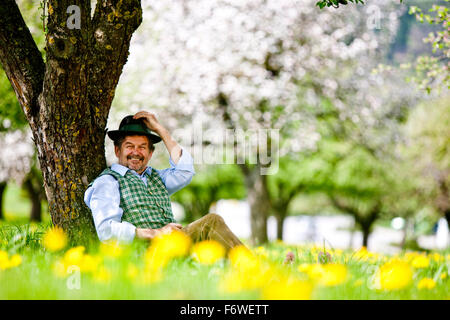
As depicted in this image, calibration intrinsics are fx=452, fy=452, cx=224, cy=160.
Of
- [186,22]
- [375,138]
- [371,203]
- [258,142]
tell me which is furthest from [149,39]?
[371,203]

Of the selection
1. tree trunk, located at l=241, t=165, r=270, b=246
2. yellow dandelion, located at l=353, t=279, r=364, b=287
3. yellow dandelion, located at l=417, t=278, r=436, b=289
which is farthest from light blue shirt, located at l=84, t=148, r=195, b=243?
tree trunk, located at l=241, t=165, r=270, b=246

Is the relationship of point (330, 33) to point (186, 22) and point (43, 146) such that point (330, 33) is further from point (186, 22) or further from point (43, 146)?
point (43, 146)

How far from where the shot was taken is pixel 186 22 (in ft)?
39.2

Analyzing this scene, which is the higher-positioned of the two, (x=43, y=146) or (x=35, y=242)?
(x=43, y=146)

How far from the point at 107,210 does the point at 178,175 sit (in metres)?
1.00

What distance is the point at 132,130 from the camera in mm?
4438

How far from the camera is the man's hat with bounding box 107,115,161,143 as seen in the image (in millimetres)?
4445

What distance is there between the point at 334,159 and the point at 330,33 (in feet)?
24.2

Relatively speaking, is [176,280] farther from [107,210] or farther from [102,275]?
[107,210]

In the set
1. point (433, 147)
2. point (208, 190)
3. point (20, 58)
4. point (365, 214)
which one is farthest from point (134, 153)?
point (365, 214)

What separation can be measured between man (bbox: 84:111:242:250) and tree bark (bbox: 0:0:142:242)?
0.22 m

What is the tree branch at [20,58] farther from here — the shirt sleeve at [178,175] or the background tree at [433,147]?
the background tree at [433,147]

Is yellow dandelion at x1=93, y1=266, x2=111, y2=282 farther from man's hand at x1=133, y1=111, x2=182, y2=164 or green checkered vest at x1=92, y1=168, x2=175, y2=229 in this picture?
man's hand at x1=133, y1=111, x2=182, y2=164

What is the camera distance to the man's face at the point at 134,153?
443 centimetres
